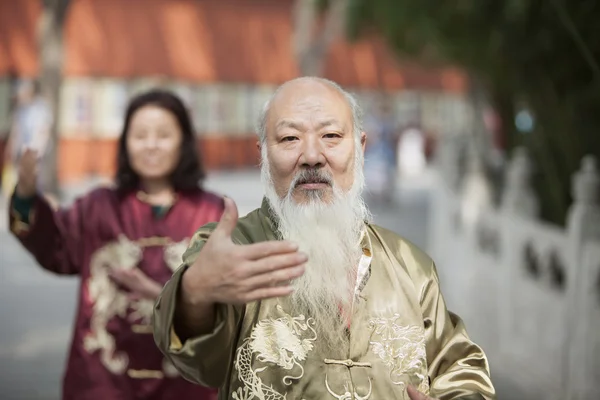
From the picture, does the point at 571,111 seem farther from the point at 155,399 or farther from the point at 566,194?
the point at 155,399

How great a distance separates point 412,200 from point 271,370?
16.7 meters

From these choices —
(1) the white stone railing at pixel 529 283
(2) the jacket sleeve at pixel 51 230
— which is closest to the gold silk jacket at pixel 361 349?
(2) the jacket sleeve at pixel 51 230

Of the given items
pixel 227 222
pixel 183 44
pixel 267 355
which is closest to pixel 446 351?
pixel 267 355

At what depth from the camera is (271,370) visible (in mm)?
2221

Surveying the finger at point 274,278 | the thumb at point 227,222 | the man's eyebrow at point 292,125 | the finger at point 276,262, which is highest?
the man's eyebrow at point 292,125

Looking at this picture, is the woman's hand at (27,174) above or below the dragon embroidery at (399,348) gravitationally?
above

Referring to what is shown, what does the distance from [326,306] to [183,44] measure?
21.1 metres

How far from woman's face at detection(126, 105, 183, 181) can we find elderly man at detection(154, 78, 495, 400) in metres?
1.34

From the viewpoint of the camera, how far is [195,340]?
6.81ft

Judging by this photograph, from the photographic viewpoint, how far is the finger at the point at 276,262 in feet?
6.17

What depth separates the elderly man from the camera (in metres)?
2.21

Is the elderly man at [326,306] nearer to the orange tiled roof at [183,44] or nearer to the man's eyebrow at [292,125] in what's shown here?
the man's eyebrow at [292,125]

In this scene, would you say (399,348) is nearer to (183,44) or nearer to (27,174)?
(27,174)

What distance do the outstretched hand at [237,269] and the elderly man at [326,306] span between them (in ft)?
0.42
